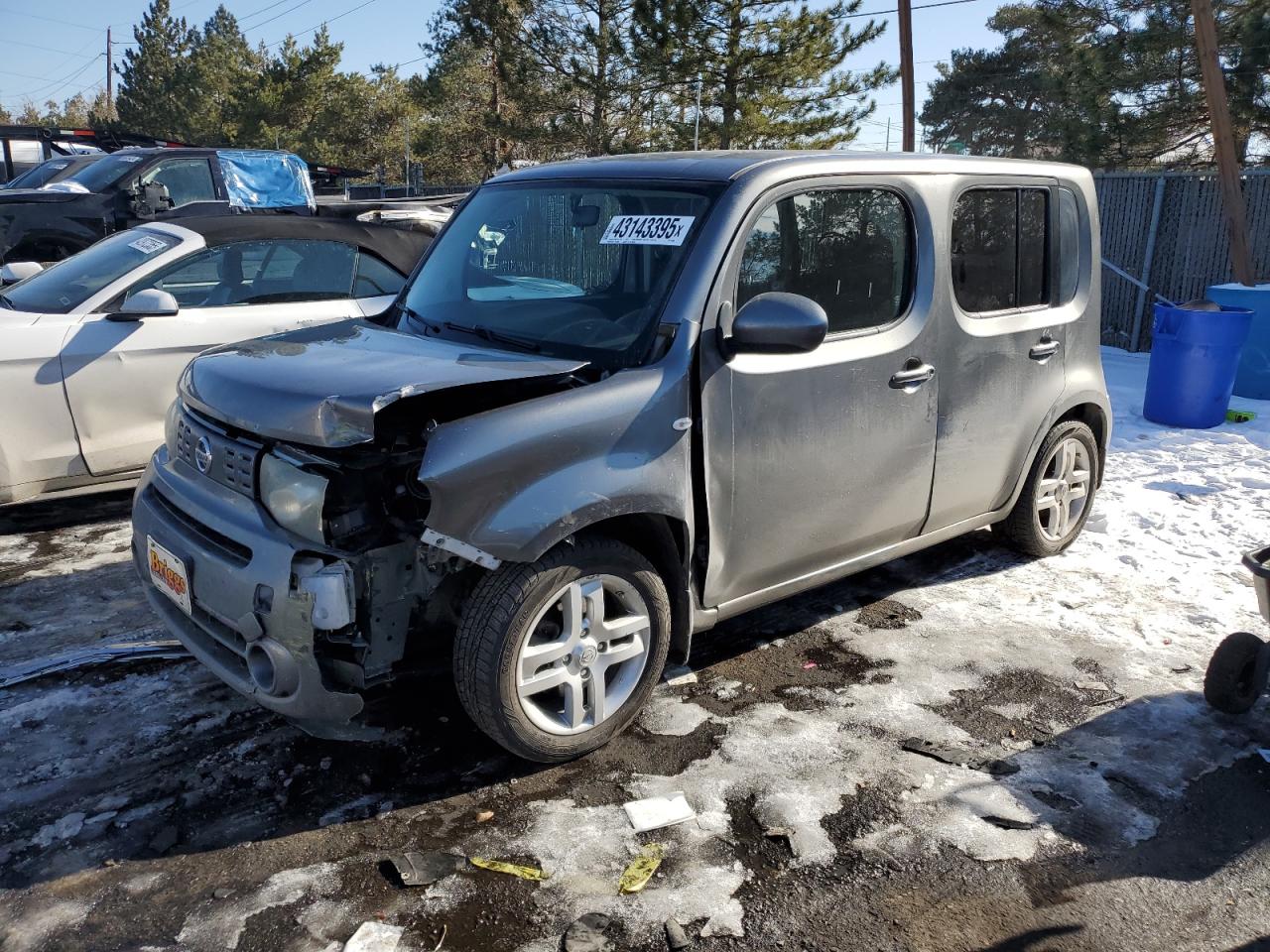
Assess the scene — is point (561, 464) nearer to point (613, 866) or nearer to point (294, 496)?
point (294, 496)

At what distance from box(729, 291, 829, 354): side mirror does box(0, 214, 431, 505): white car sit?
9.58 ft

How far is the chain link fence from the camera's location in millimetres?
11742

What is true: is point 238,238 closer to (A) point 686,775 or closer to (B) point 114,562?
(B) point 114,562

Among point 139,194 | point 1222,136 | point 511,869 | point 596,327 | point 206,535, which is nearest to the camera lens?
point 511,869

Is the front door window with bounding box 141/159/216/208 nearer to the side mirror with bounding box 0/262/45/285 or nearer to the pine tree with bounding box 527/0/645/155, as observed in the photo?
the side mirror with bounding box 0/262/45/285

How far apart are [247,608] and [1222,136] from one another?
1082 cm

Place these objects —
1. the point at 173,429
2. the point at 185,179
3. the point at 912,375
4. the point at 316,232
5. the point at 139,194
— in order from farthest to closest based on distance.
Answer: the point at 185,179
the point at 139,194
the point at 316,232
the point at 912,375
the point at 173,429

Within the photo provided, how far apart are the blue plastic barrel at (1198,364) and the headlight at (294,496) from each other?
7733 mm

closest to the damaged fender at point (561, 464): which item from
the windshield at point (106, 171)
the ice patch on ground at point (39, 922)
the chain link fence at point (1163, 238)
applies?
the ice patch on ground at point (39, 922)

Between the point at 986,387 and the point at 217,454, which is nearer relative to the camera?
the point at 217,454

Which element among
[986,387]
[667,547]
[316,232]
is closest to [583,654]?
[667,547]

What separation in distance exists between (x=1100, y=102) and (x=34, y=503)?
1833 cm

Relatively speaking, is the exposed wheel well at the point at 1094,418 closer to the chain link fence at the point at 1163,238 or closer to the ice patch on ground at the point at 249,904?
the ice patch on ground at the point at 249,904

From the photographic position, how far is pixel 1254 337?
9.62m
